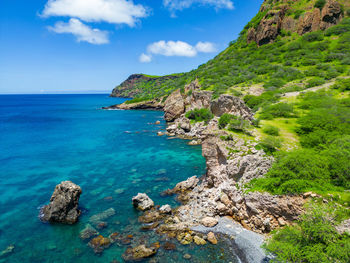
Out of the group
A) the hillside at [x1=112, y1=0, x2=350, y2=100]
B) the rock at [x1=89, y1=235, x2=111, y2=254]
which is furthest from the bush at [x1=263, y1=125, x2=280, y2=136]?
the hillside at [x1=112, y1=0, x2=350, y2=100]

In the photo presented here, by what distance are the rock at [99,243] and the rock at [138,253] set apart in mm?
2003

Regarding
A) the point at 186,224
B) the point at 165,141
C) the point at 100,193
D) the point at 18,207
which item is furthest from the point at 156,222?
the point at 165,141

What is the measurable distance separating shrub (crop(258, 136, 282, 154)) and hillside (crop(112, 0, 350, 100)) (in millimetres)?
27555

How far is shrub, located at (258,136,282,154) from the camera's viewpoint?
19.7 metres

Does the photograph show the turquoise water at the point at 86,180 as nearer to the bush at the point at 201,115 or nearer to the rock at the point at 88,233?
the rock at the point at 88,233

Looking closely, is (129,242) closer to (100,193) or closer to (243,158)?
(100,193)

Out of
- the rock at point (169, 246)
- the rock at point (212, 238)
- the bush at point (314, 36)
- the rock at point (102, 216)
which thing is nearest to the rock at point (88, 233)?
the rock at point (102, 216)

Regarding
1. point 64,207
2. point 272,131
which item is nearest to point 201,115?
point 272,131

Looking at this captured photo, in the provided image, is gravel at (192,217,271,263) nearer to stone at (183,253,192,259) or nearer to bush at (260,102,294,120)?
stone at (183,253,192,259)

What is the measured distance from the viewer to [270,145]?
1973 centimetres

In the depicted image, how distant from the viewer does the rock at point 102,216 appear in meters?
19.8

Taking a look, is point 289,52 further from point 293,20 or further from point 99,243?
point 99,243

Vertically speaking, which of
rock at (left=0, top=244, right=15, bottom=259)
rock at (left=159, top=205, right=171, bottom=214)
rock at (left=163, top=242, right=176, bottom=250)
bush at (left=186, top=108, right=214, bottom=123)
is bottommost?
rock at (left=0, top=244, right=15, bottom=259)

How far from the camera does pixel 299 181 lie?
15.3 metres
